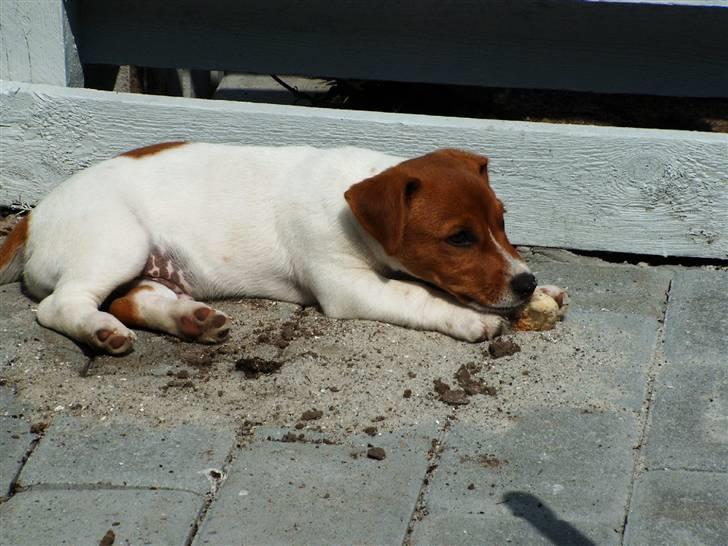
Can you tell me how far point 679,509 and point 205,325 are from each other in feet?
6.62

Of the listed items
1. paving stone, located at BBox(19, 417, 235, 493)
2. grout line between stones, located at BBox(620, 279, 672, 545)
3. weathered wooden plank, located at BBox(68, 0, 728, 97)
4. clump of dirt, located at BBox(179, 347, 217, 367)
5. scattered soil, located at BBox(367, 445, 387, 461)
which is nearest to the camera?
grout line between stones, located at BBox(620, 279, 672, 545)

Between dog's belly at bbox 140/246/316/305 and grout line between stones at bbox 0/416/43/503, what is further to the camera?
dog's belly at bbox 140/246/316/305

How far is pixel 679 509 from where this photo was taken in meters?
3.46

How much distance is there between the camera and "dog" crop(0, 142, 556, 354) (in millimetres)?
4605

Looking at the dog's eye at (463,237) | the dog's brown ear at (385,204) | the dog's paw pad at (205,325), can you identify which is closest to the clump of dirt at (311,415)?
the dog's paw pad at (205,325)

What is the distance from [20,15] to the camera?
5.88m

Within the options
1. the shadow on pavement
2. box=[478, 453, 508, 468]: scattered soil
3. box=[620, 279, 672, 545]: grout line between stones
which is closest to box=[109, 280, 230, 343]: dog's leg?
box=[478, 453, 508, 468]: scattered soil

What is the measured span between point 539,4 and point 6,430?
3.37 metres

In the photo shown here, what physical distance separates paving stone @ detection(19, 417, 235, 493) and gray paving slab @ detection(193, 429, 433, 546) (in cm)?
11

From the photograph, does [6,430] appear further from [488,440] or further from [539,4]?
[539,4]

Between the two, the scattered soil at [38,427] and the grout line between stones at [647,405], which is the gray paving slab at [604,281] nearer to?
the grout line between stones at [647,405]

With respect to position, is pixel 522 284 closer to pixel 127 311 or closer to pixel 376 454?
pixel 376 454

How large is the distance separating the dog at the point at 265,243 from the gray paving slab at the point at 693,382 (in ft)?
2.18

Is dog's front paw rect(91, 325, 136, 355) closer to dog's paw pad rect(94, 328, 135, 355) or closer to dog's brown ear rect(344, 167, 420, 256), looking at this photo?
dog's paw pad rect(94, 328, 135, 355)
